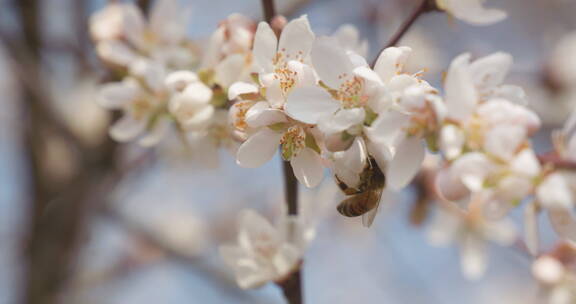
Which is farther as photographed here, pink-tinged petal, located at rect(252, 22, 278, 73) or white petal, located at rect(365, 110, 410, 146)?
pink-tinged petal, located at rect(252, 22, 278, 73)

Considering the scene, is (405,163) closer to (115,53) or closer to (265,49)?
(265,49)

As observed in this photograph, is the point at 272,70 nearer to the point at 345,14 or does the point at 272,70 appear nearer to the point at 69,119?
the point at 69,119

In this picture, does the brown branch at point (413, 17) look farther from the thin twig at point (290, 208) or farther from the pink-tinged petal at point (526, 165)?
the pink-tinged petal at point (526, 165)

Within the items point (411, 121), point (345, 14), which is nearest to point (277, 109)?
point (411, 121)

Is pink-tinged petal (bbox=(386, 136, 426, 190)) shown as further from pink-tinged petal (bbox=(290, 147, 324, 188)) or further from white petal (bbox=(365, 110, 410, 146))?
pink-tinged petal (bbox=(290, 147, 324, 188))

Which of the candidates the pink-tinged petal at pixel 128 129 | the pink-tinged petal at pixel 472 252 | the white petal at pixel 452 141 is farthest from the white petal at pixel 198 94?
the pink-tinged petal at pixel 472 252

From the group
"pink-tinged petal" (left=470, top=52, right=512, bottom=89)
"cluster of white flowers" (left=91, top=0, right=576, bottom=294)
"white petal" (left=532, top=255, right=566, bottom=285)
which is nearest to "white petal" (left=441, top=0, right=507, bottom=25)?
"cluster of white flowers" (left=91, top=0, right=576, bottom=294)
